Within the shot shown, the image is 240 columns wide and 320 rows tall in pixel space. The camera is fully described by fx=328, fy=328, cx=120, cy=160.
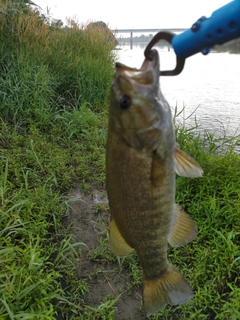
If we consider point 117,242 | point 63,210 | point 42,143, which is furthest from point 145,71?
point 42,143

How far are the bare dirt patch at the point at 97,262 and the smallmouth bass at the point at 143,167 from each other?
4.01ft

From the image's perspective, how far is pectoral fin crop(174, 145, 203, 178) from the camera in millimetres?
1332

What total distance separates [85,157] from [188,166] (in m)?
3.01

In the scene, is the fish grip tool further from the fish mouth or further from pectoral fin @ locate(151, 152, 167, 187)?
pectoral fin @ locate(151, 152, 167, 187)

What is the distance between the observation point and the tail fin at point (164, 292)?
152cm

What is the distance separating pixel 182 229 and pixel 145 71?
0.76 meters

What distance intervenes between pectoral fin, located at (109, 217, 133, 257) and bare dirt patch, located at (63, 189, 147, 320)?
4.45ft

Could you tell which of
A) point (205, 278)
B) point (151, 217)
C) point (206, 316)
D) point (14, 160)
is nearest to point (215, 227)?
point (205, 278)

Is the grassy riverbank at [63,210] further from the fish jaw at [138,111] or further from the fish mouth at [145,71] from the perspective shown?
the fish mouth at [145,71]

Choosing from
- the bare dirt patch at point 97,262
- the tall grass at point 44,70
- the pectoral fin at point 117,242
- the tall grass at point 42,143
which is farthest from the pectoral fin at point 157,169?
the tall grass at point 44,70

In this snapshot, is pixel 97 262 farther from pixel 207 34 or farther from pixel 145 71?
pixel 207 34

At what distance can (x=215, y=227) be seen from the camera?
10.3ft

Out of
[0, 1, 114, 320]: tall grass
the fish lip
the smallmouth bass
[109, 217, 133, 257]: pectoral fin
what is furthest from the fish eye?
[0, 1, 114, 320]: tall grass

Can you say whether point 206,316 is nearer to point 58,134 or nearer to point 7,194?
point 7,194
